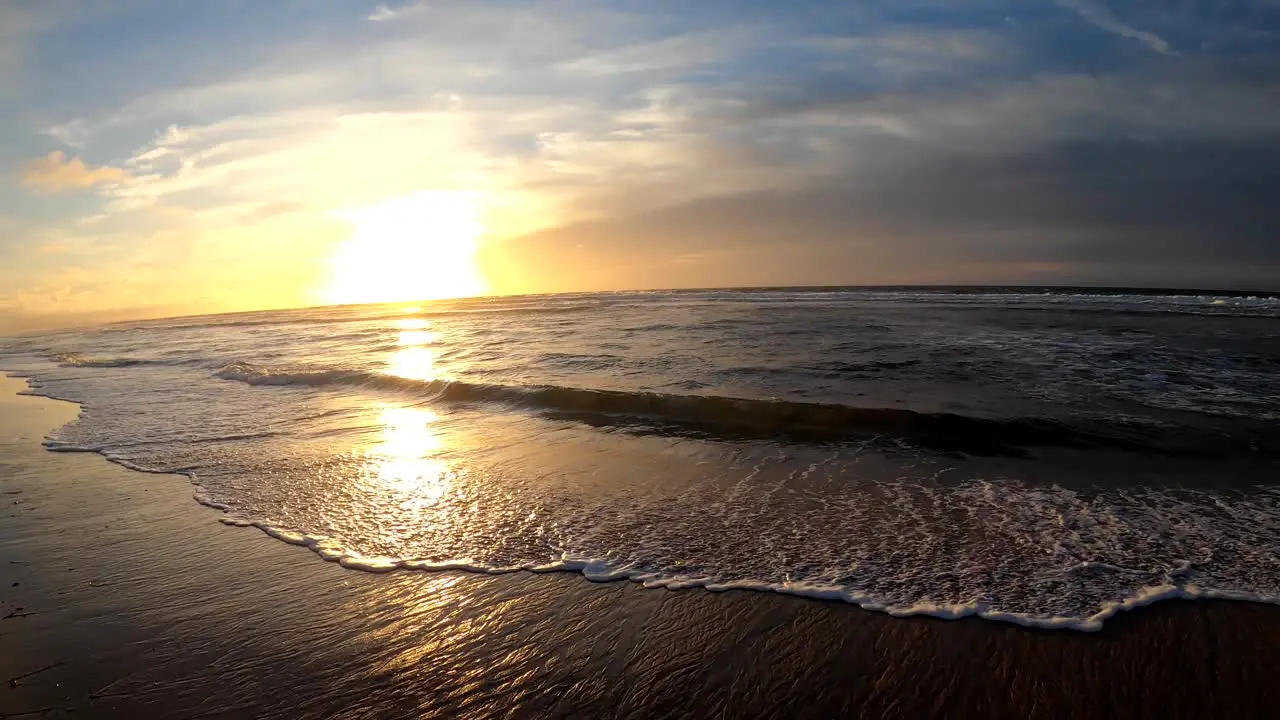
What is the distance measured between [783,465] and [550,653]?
4.32 meters

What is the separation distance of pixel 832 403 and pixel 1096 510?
15.0ft

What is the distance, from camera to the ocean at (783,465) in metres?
4.65

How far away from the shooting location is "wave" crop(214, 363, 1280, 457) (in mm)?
7688

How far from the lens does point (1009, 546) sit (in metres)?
4.90

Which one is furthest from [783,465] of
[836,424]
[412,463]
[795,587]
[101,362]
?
[101,362]

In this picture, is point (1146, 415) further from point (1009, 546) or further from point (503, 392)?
point (503, 392)

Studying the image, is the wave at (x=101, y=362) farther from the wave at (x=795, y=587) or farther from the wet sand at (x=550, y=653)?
the wave at (x=795, y=587)

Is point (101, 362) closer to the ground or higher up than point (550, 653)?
higher up

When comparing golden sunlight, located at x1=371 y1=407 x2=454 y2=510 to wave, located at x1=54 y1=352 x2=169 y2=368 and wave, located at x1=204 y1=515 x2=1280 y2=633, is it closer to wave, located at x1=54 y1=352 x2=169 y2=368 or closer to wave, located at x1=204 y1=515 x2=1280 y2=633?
wave, located at x1=204 y1=515 x2=1280 y2=633

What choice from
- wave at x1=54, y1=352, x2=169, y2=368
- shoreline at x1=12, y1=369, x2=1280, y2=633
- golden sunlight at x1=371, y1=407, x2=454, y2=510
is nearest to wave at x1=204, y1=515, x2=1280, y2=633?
shoreline at x1=12, y1=369, x2=1280, y2=633

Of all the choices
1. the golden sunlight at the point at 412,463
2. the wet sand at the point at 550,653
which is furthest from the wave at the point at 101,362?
the wet sand at the point at 550,653

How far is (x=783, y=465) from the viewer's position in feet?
24.2

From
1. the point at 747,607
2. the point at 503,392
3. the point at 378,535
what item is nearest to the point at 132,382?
the point at 503,392

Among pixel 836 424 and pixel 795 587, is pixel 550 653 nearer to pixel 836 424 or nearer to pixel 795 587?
pixel 795 587
